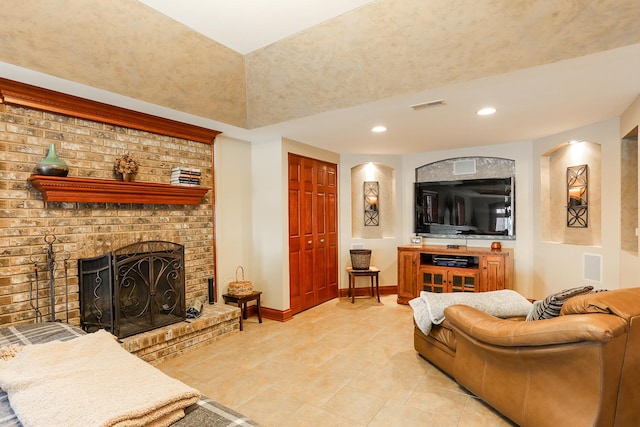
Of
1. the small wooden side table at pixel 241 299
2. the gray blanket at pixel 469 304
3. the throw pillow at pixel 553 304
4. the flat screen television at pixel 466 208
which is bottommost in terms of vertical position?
the small wooden side table at pixel 241 299

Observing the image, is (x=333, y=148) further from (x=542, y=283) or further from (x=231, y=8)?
(x=542, y=283)

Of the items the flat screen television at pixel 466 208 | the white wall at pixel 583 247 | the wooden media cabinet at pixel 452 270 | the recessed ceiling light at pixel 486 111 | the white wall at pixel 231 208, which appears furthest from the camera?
the flat screen television at pixel 466 208

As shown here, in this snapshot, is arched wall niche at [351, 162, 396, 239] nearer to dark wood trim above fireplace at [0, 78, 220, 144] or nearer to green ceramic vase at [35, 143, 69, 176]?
dark wood trim above fireplace at [0, 78, 220, 144]

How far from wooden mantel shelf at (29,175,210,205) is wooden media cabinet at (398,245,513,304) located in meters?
3.04

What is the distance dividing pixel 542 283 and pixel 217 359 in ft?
13.9

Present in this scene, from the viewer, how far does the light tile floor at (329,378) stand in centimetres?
231

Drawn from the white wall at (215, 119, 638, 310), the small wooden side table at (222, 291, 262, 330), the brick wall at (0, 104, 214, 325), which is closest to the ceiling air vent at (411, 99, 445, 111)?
the white wall at (215, 119, 638, 310)

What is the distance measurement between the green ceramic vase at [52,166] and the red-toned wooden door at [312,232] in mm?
2469

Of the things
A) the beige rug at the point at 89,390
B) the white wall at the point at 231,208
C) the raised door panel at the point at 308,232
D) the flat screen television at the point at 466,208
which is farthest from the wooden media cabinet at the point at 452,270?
the beige rug at the point at 89,390

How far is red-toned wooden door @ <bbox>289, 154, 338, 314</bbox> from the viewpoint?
459 cm

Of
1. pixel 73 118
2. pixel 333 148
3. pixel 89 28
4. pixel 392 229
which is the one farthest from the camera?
pixel 392 229

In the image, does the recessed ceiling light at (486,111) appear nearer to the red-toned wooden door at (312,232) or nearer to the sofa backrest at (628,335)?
the sofa backrest at (628,335)

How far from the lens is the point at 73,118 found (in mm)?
2924

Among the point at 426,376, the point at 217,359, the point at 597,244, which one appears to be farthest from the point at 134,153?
the point at 597,244
